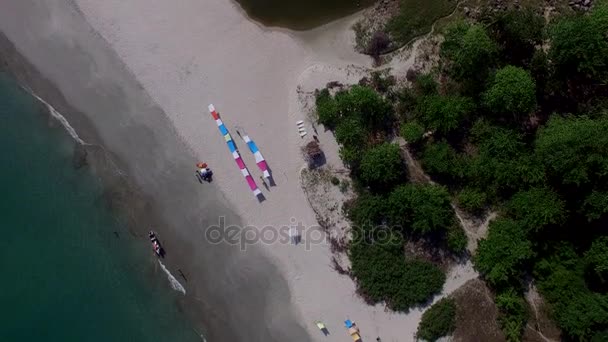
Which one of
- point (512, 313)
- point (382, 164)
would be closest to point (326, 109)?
point (382, 164)

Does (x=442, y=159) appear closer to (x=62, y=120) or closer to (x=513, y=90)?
(x=513, y=90)

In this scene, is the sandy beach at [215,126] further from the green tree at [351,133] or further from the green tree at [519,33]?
the green tree at [519,33]

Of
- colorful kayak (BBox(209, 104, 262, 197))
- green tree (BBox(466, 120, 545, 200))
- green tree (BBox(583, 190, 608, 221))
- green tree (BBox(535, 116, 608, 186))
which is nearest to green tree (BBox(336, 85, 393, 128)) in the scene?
green tree (BBox(466, 120, 545, 200))

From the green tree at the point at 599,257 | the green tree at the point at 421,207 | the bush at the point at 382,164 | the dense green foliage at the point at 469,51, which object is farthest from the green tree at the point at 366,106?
the green tree at the point at 599,257

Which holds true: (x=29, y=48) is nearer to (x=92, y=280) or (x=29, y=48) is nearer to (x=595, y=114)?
A: (x=92, y=280)

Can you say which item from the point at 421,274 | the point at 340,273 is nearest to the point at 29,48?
the point at 340,273

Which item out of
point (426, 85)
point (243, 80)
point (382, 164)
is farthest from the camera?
point (243, 80)
